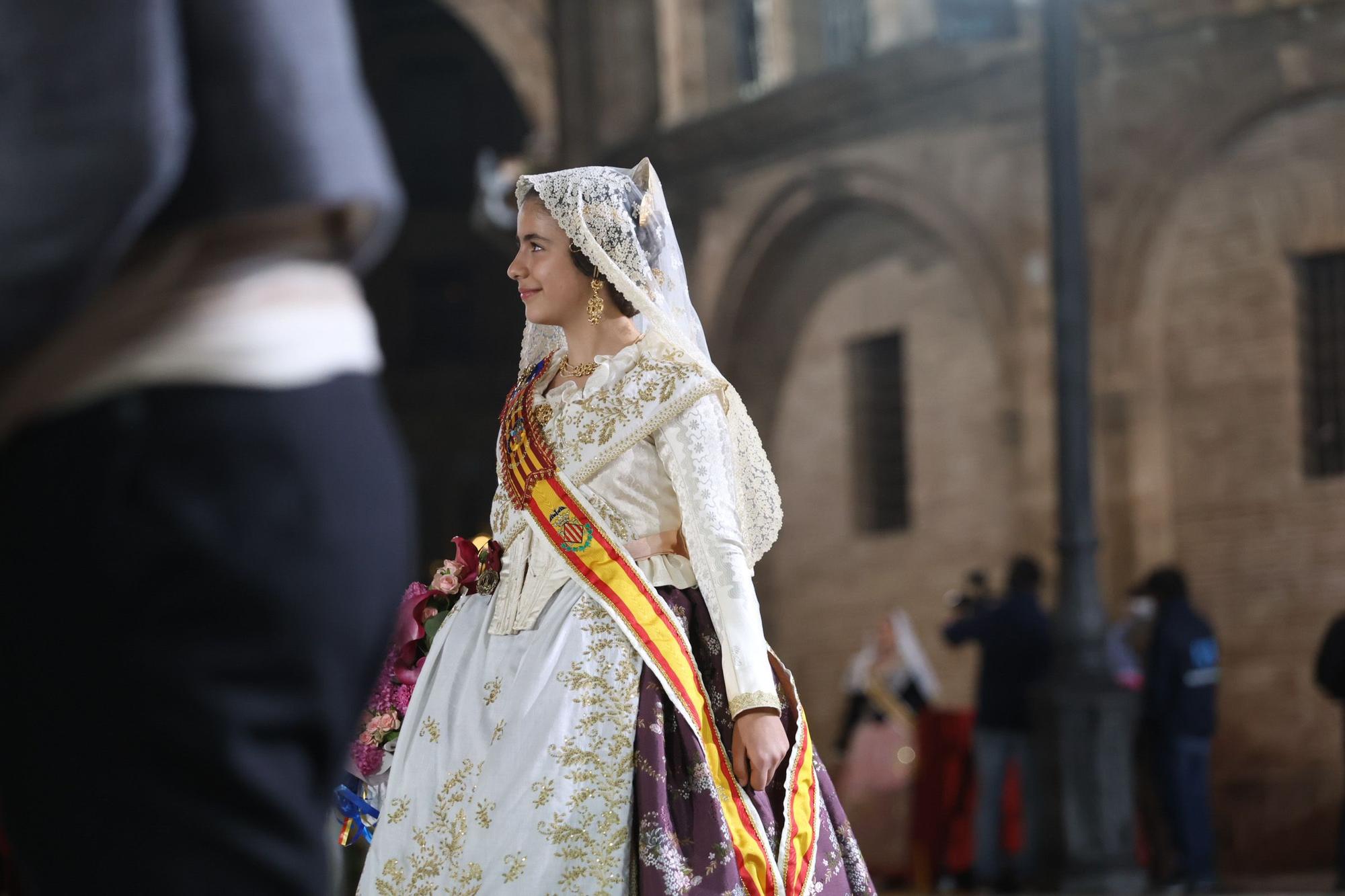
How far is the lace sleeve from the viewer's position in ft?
13.1

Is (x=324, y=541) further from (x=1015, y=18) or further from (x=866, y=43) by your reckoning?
(x=866, y=43)

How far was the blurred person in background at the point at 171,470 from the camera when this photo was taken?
1.63m

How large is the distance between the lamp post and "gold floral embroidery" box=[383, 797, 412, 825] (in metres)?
7.38

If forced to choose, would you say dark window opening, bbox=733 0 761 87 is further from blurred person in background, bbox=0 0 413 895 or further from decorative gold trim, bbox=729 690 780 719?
blurred person in background, bbox=0 0 413 895

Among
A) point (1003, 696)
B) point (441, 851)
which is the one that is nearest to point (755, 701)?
point (441, 851)

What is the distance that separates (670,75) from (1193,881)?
10.4m

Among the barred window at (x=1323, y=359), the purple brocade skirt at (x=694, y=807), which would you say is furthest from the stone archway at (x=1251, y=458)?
the purple brocade skirt at (x=694, y=807)

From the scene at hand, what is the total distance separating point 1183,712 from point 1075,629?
0.85 m

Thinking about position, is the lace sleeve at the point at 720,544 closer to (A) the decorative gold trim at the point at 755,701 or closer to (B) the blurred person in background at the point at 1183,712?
(A) the decorative gold trim at the point at 755,701

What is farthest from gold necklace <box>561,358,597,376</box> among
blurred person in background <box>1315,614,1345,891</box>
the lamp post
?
blurred person in background <box>1315,614,1345,891</box>

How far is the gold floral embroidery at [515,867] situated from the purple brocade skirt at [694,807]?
0.21m

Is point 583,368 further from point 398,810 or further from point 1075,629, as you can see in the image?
point 1075,629

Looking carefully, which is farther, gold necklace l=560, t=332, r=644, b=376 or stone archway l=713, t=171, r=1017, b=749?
stone archway l=713, t=171, r=1017, b=749

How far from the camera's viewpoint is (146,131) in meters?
1.64
